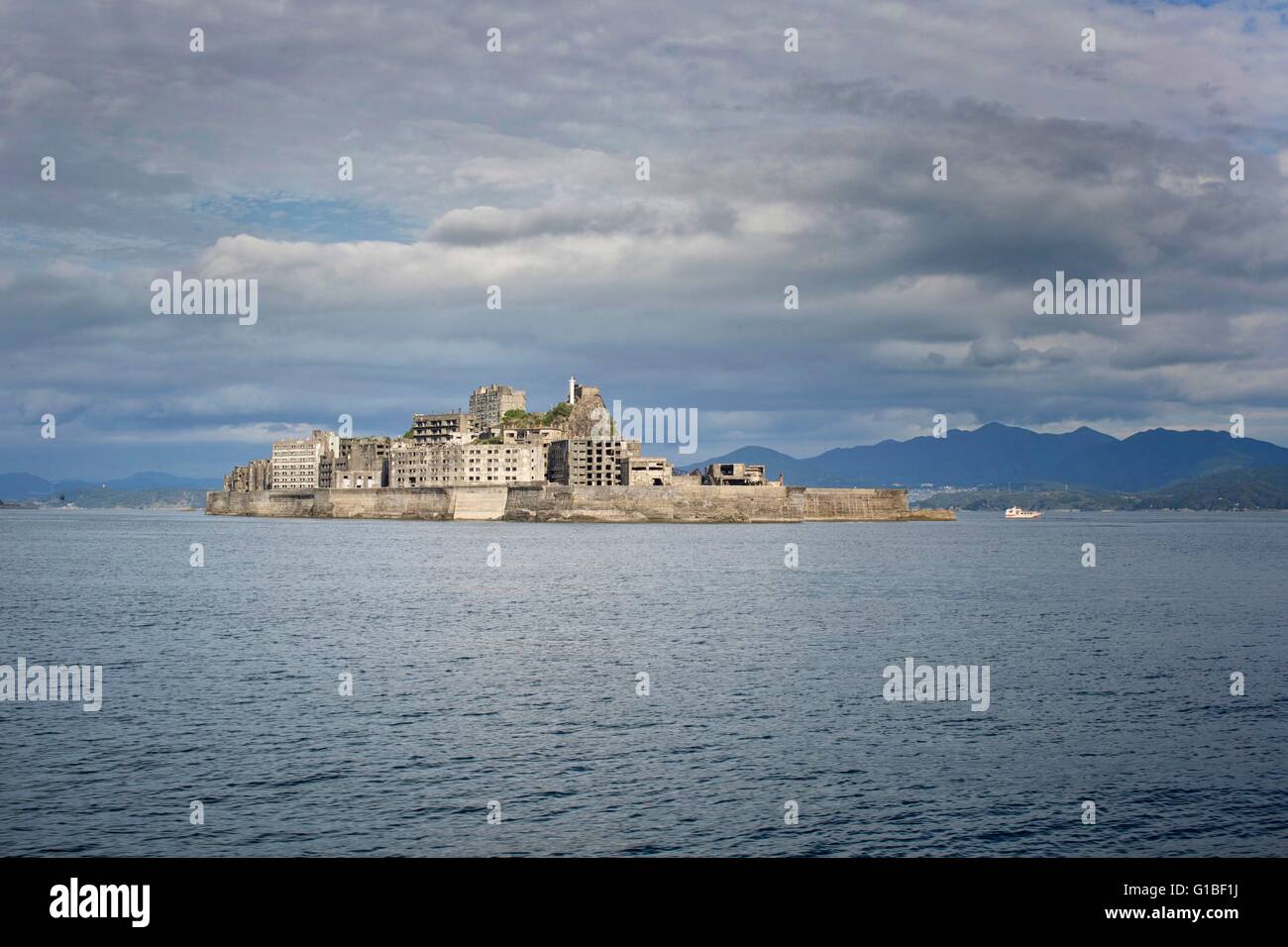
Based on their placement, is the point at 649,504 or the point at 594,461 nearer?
the point at 649,504

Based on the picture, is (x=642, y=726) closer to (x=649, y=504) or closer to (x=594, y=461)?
(x=649, y=504)

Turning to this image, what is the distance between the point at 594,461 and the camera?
18250cm

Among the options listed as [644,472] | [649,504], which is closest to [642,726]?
[649,504]

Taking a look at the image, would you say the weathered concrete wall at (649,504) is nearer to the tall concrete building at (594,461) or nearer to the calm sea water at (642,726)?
the tall concrete building at (594,461)

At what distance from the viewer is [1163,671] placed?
127 feet

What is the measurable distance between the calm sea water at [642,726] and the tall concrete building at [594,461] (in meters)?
113

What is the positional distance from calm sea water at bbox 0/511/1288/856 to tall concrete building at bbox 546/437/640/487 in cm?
11331

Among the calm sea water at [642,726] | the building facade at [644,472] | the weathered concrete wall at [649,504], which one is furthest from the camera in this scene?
the building facade at [644,472]

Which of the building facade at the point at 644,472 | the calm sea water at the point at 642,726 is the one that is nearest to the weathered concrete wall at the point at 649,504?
the building facade at the point at 644,472

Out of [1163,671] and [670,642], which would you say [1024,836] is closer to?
[1163,671]

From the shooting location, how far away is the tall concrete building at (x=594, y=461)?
596 feet

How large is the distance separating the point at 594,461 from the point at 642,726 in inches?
6038
